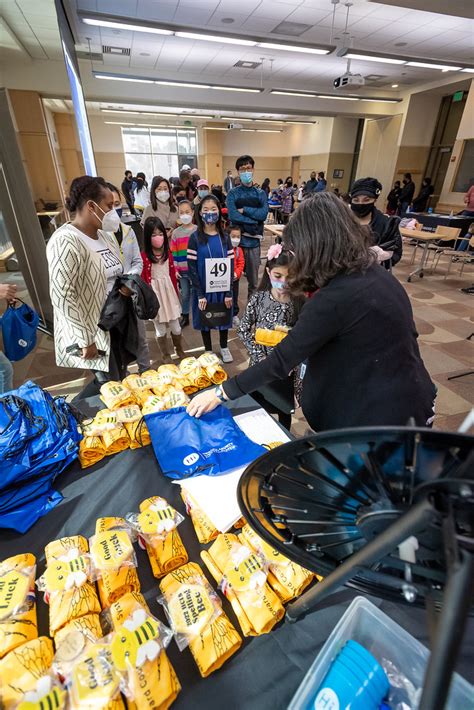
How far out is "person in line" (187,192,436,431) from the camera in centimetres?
105

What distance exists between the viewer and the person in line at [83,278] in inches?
68.7

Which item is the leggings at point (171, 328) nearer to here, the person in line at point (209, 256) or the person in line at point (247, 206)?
the person in line at point (209, 256)

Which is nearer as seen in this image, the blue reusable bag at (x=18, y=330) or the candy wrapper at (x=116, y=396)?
the candy wrapper at (x=116, y=396)

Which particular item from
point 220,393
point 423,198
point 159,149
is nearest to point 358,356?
point 220,393

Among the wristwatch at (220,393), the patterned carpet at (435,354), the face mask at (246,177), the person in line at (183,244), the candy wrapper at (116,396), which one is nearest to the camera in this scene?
Result: the wristwatch at (220,393)

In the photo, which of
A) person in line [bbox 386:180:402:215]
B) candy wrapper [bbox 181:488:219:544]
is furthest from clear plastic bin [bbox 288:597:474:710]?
person in line [bbox 386:180:402:215]

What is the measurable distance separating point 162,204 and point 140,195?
434 cm

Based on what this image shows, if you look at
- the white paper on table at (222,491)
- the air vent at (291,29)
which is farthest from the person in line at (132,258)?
the air vent at (291,29)

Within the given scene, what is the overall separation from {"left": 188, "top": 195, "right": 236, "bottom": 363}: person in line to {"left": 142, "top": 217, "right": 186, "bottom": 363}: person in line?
0.29m

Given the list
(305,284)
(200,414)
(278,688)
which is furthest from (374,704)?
(305,284)

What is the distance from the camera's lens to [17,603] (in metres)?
0.75

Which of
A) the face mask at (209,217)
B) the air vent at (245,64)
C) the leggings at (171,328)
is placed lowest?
the leggings at (171,328)

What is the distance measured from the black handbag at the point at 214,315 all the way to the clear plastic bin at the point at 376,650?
8.65 ft

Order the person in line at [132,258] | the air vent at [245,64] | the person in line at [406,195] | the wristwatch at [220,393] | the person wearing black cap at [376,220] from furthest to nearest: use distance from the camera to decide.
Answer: the person in line at [406,195] → the air vent at [245,64] → the person wearing black cap at [376,220] → the person in line at [132,258] → the wristwatch at [220,393]
